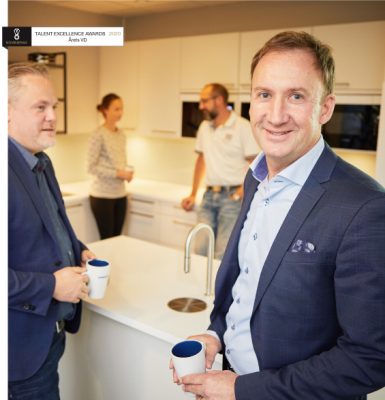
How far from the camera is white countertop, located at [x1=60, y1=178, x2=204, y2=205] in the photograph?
424cm

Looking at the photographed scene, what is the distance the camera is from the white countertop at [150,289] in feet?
5.69

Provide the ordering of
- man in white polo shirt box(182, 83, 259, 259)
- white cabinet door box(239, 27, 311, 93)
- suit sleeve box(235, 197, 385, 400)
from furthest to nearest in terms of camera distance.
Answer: white cabinet door box(239, 27, 311, 93) < man in white polo shirt box(182, 83, 259, 259) < suit sleeve box(235, 197, 385, 400)

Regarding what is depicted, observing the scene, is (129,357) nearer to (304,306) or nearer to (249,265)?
(249,265)

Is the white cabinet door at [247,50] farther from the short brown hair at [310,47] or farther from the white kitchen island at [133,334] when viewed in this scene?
the short brown hair at [310,47]

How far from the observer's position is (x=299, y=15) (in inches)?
152

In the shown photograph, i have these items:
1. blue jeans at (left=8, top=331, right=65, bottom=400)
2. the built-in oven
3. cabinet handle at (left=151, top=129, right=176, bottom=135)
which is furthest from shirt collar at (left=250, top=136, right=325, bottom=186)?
cabinet handle at (left=151, top=129, right=176, bottom=135)

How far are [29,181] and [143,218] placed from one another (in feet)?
9.62

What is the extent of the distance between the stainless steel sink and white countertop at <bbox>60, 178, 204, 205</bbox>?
2240 millimetres

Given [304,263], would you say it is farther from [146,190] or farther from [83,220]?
[146,190]

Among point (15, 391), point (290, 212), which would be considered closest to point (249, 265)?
point (290, 212)

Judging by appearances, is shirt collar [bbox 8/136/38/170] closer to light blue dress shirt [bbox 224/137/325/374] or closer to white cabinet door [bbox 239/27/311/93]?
light blue dress shirt [bbox 224/137/325/374]

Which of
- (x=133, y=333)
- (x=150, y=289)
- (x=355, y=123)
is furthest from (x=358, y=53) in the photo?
(x=133, y=333)

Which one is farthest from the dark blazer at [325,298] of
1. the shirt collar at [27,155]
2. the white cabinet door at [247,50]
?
the white cabinet door at [247,50]

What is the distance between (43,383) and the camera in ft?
5.21
